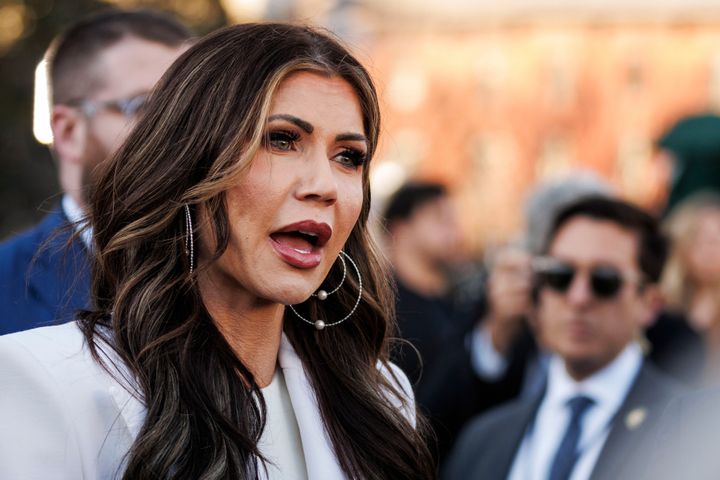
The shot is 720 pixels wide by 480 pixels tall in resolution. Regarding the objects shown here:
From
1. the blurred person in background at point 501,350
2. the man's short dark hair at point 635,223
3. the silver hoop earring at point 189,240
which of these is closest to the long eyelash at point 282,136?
the silver hoop earring at point 189,240

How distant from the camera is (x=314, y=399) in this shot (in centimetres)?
280

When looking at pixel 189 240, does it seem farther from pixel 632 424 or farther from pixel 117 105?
pixel 632 424

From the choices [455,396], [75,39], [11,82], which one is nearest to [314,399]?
[75,39]

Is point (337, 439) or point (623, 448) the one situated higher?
point (337, 439)

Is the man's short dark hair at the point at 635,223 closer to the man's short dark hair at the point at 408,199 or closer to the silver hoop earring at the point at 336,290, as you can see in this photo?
the silver hoop earring at the point at 336,290

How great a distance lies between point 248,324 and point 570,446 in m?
2.07

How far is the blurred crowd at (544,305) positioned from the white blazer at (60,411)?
34 cm

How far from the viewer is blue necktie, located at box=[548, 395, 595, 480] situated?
4.41 meters

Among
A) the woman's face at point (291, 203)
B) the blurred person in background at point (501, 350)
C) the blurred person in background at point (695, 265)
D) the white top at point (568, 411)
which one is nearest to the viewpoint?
the woman's face at point (291, 203)

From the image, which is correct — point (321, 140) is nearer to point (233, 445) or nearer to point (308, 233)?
point (308, 233)

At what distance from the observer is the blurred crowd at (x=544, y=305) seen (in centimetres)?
376

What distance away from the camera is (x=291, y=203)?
2.57m

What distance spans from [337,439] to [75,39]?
7.45 ft

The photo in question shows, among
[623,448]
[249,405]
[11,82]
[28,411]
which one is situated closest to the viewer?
[28,411]
